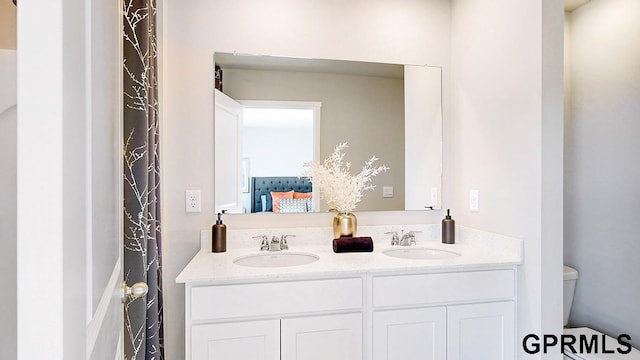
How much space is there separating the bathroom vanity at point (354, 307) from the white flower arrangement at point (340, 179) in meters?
0.36

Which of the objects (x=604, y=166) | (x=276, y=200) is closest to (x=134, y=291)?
(x=276, y=200)

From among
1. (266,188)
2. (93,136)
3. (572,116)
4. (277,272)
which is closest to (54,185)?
(93,136)

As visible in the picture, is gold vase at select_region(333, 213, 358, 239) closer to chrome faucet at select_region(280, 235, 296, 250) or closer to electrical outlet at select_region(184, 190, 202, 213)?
chrome faucet at select_region(280, 235, 296, 250)

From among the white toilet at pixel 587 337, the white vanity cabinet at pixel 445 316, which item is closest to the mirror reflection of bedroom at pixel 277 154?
the white vanity cabinet at pixel 445 316

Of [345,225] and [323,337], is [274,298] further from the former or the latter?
[345,225]

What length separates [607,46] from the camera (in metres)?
2.18

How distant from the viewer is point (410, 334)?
63.2 inches

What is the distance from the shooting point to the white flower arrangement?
6.72 feet

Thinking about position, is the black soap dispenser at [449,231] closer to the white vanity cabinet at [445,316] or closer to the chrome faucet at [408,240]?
the chrome faucet at [408,240]

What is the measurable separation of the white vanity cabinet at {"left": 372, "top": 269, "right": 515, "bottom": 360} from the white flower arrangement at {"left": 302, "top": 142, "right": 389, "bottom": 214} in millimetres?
586

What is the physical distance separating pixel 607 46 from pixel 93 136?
2.80 meters

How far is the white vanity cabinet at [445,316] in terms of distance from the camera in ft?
5.20

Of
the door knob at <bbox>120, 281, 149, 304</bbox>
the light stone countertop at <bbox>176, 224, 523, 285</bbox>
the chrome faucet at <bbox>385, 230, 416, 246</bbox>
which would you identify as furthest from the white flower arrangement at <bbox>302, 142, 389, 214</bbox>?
the door knob at <bbox>120, 281, 149, 304</bbox>

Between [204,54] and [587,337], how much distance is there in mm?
2794
